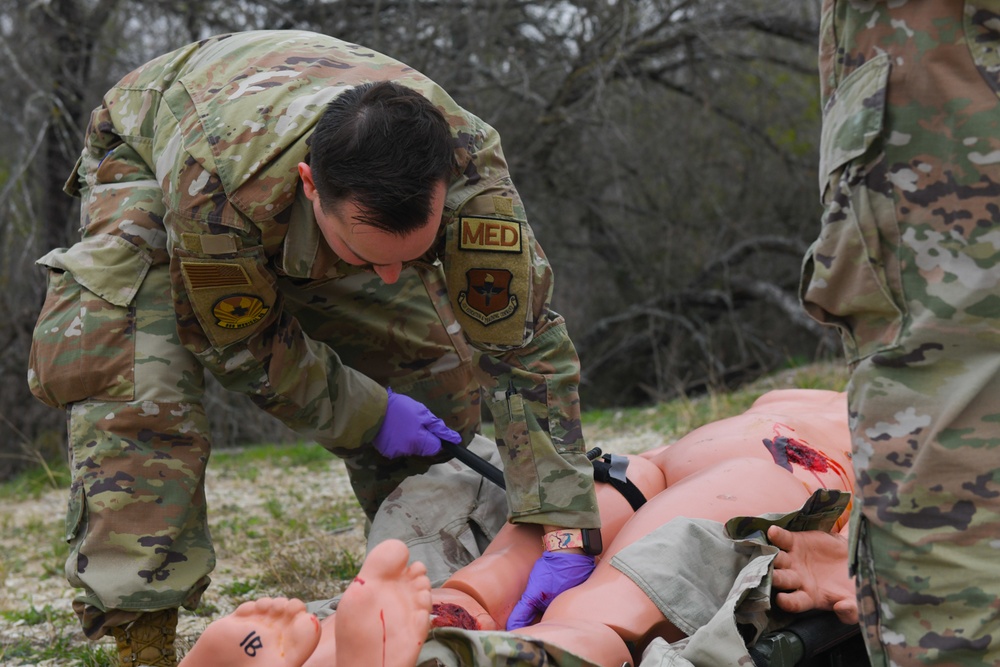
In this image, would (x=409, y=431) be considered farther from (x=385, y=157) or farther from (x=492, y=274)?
(x=385, y=157)

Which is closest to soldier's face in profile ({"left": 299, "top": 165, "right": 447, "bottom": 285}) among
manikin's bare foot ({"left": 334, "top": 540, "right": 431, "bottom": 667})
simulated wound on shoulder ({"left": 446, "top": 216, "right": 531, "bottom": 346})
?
simulated wound on shoulder ({"left": 446, "top": 216, "right": 531, "bottom": 346})

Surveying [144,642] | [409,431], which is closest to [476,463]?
[409,431]

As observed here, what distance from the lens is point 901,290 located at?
1.73 m

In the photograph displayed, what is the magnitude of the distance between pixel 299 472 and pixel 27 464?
9.80ft

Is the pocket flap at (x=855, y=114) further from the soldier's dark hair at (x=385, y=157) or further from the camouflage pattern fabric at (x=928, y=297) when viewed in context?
the soldier's dark hair at (x=385, y=157)

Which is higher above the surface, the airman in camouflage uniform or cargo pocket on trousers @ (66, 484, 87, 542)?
the airman in camouflage uniform

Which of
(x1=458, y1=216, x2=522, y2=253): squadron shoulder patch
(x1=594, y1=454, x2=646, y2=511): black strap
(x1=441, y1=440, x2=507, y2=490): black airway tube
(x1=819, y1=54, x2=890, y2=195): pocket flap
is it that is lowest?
(x1=441, y1=440, x2=507, y2=490): black airway tube

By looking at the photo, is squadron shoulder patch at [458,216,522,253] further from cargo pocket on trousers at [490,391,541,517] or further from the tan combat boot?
the tan combat boot

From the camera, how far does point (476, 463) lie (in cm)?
315

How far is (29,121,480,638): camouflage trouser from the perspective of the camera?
8.96 feet

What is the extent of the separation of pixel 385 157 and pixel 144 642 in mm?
1467

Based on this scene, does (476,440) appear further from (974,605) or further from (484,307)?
(974,605)

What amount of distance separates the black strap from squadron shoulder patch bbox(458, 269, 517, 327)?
1.88 ft

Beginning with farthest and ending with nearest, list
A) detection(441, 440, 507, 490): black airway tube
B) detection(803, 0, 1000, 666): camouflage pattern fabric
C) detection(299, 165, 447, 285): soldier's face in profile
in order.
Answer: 1. detection(441, 440, 507, 490): black airway tube
2. detection(299, 165, 447, 285): soldier's face in profile
3. detection(803, 0, 1000, 666): camouflage pattern fabric
